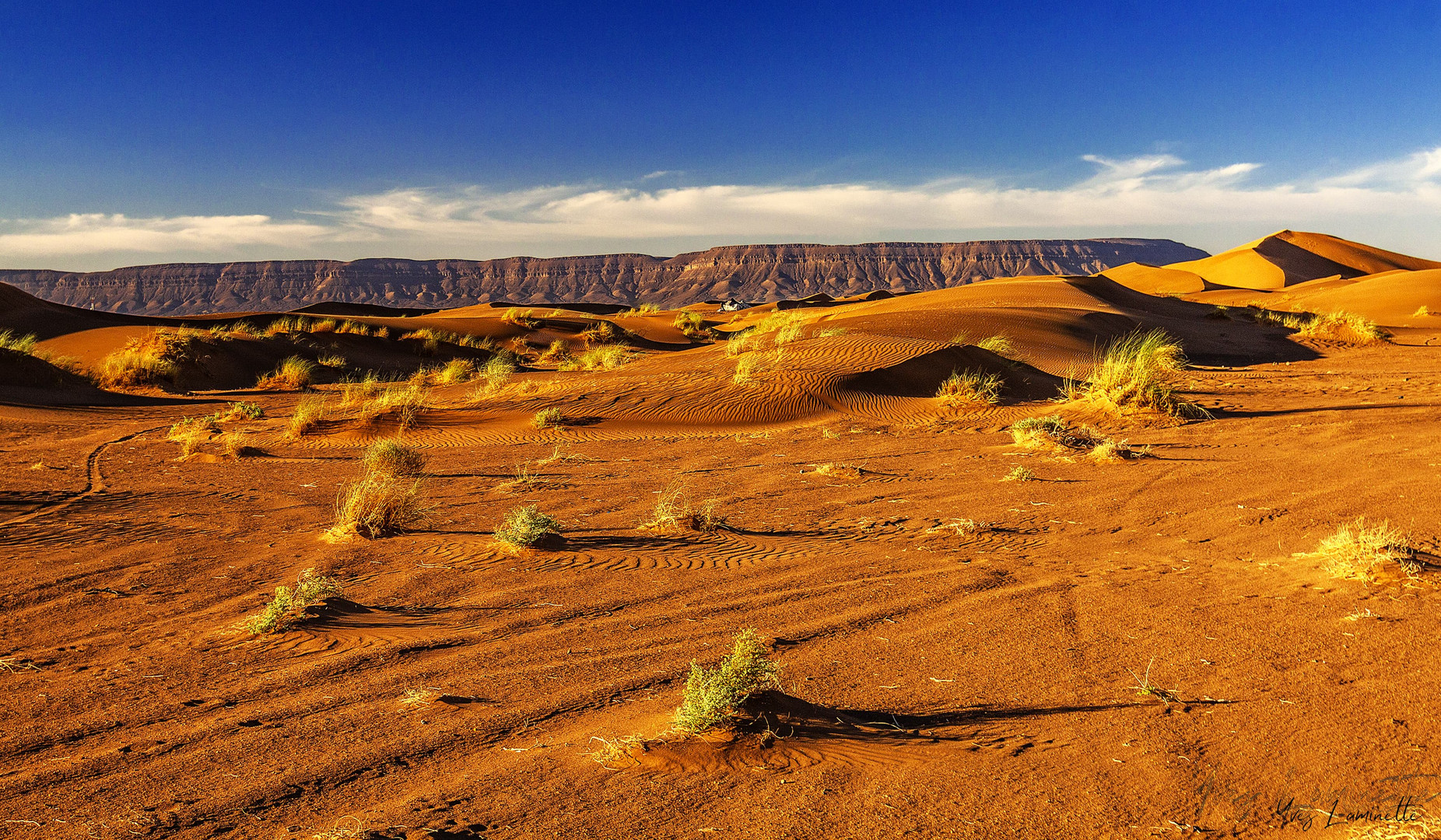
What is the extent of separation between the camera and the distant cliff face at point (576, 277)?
13488cm

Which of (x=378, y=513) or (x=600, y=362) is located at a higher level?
(x=600, y=362)

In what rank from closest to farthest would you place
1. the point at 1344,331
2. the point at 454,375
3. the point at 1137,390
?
the point at 1137,390 → the point at 454,375 → the point at 1344,331

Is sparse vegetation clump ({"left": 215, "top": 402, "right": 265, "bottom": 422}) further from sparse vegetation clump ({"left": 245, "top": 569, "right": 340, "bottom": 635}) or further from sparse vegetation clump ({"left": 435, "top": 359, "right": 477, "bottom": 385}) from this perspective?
sparse vegetation clump ({"left": 245, "top": 569, "right": 340, "bottom": 635})

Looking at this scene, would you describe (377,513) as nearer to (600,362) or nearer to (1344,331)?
(600,362)

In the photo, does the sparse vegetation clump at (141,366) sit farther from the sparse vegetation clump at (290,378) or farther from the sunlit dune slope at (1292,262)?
the sunlit dune slope at (1292,262)

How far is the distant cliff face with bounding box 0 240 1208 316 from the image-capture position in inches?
5310

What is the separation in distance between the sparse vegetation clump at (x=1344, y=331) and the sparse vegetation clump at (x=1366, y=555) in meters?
25.1

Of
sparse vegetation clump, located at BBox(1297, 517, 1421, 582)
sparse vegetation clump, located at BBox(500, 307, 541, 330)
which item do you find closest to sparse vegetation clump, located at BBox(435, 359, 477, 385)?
sparse vegetation clump, located at BBox(500, 307, 541, 330)

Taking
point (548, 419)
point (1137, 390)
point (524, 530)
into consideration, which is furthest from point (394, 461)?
point (1137, 390)

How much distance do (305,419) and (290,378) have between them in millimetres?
10763

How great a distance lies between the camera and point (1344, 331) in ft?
89.4

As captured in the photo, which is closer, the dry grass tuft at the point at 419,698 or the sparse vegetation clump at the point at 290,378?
the dry grass tuft at the point at 419,698

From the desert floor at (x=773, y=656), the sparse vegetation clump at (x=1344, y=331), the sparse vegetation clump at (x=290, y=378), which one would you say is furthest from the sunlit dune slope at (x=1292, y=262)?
the desert floor at (x=773, y=656)

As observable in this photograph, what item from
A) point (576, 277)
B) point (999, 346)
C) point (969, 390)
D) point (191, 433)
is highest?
point (576, 277)
